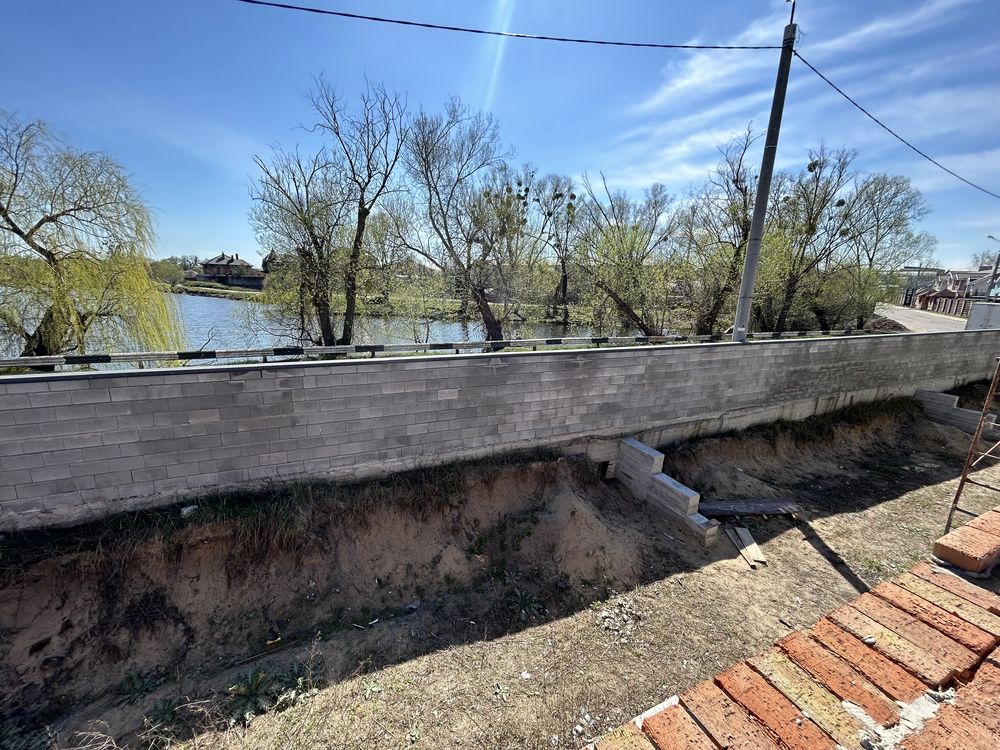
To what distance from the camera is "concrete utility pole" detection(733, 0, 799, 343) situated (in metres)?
5.71

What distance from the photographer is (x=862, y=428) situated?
859 cm

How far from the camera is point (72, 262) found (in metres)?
6.26

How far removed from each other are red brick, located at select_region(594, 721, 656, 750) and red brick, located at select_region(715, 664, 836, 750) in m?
0.60

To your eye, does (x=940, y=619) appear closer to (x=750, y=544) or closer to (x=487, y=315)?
(x=750, y=544)

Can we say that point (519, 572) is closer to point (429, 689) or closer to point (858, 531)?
point (429, 689)

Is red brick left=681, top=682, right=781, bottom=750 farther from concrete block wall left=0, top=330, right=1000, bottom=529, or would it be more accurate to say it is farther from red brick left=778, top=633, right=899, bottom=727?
concrete block wall left=0, top=330, right=1000, bottom=529

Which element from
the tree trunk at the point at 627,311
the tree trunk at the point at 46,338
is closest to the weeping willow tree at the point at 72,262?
the tree trunk at the point at 46,338

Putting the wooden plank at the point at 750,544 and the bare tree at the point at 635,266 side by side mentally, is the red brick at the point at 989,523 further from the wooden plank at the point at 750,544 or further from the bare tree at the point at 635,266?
the bare tree at the point at 635,266

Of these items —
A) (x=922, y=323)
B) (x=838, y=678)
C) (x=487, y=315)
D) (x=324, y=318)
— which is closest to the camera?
(x=838, y=678)

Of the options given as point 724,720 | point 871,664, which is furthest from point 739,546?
point 724,720

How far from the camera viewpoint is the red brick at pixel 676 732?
1.91m

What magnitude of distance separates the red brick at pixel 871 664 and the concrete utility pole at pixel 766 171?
4.92 m

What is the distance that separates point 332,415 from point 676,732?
3.76 meters

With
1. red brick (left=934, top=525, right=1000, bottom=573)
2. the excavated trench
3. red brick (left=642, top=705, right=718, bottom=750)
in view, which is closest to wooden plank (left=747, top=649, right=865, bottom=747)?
red brick (left=642, top=705, right=718, bottom=750)
